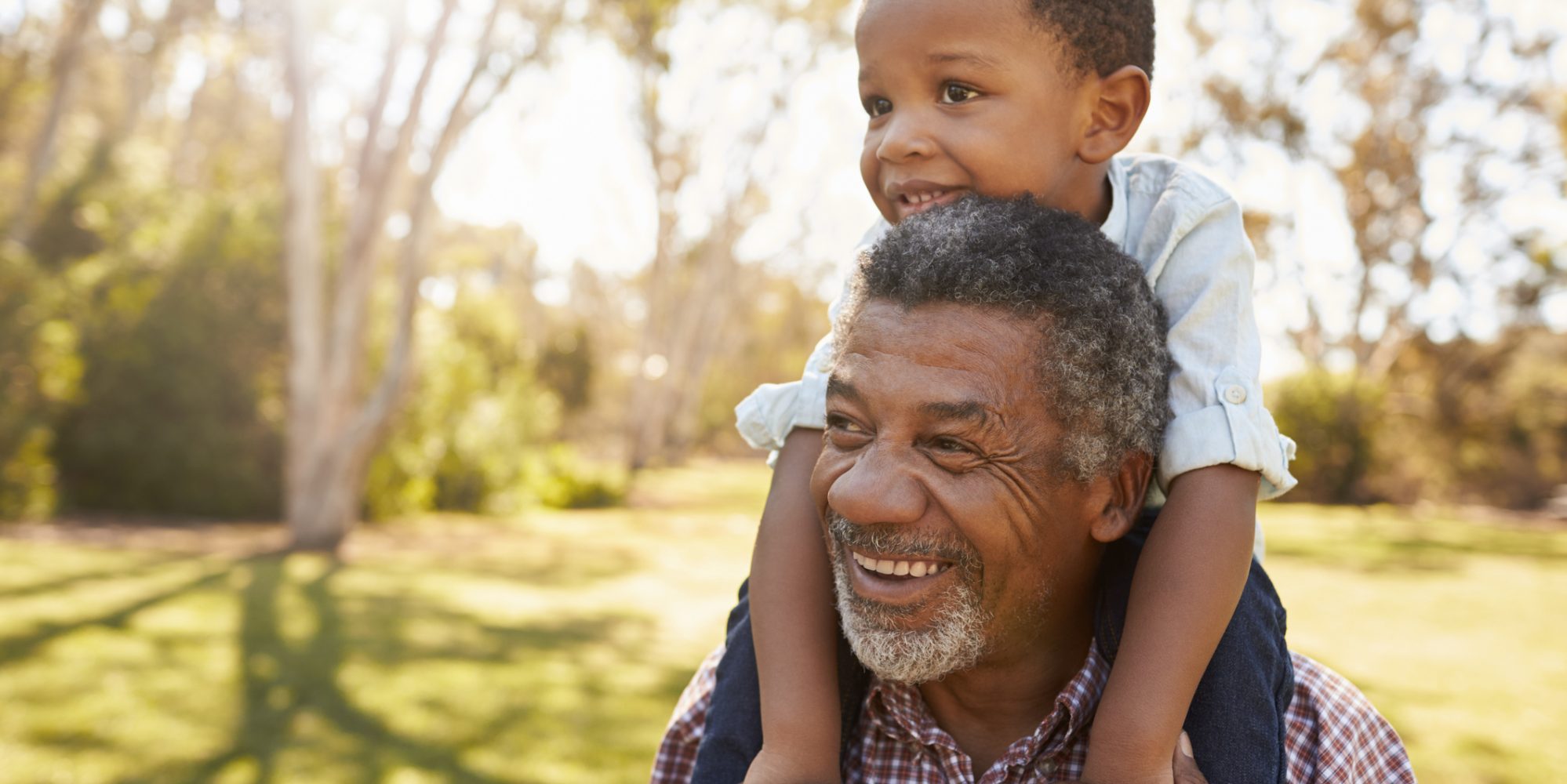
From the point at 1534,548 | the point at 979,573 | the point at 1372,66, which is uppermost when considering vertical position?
the point at 1372,66

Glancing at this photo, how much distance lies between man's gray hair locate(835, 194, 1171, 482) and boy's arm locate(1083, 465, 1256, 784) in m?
0.15

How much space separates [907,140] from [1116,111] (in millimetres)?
430

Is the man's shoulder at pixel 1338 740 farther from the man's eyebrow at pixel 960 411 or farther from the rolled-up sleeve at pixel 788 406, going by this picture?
the rolled-up sleeve at pixel 788 406

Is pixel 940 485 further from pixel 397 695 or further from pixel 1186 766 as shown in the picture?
pixel 397 695

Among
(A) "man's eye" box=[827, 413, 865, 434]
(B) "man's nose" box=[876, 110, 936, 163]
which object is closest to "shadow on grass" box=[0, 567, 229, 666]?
(A) "man's eye" box=[827, 413, 865, 434]

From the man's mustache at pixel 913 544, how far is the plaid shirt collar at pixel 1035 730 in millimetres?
345

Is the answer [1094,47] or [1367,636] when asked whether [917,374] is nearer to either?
[1094,47]

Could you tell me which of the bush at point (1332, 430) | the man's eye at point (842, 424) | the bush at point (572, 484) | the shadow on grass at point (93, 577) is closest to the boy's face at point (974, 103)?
the man's eye at point (842, 424)

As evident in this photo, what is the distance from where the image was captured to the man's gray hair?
5.74 feet

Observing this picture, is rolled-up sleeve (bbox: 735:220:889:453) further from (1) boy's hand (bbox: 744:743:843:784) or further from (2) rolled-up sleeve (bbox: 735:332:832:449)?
(1) boy's hand (bbox: 744:743:843:784)

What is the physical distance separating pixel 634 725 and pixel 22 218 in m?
15.7

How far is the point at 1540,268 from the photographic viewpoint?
24688 mm

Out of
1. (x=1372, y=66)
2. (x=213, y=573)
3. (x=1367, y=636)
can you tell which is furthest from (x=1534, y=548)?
(x=213, y=573)

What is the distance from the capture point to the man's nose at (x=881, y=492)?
66.2 inches
